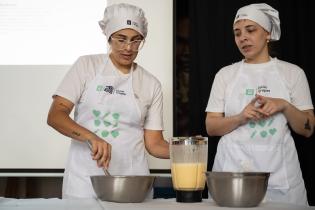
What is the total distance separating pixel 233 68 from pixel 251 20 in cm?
25

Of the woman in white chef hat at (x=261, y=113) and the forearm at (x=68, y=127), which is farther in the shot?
the woman in white chef hat at (x=261, y=113)

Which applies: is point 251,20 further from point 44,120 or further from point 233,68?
point 44,120

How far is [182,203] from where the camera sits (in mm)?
1576

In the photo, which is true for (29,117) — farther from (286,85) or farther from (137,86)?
(286,85)

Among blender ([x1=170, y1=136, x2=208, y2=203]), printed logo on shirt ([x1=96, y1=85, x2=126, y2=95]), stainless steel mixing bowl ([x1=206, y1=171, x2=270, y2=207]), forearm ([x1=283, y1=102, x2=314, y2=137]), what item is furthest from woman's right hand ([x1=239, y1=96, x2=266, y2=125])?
stainless steel mixing bowl ([x1=206, y1=171, x2=270, y2=207])

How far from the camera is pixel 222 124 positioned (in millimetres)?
2375

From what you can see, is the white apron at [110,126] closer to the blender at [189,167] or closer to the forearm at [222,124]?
the forearm at [222,124]

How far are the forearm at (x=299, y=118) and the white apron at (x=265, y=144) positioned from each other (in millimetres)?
60

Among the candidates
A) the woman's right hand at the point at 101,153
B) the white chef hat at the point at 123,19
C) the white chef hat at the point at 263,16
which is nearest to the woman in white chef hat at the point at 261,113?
the white chef hat at the point at 263,16

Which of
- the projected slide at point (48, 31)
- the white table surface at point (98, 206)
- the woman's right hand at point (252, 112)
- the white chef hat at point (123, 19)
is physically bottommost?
the white table surface at point (98, 206)

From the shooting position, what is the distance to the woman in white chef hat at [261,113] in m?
2.34

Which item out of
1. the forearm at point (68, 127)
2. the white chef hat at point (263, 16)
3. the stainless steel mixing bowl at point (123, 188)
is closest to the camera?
the stainless steel mixing bowl at point (123, 188)

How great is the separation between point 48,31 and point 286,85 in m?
1.57

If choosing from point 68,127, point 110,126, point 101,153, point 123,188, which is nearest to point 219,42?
point 110,126
